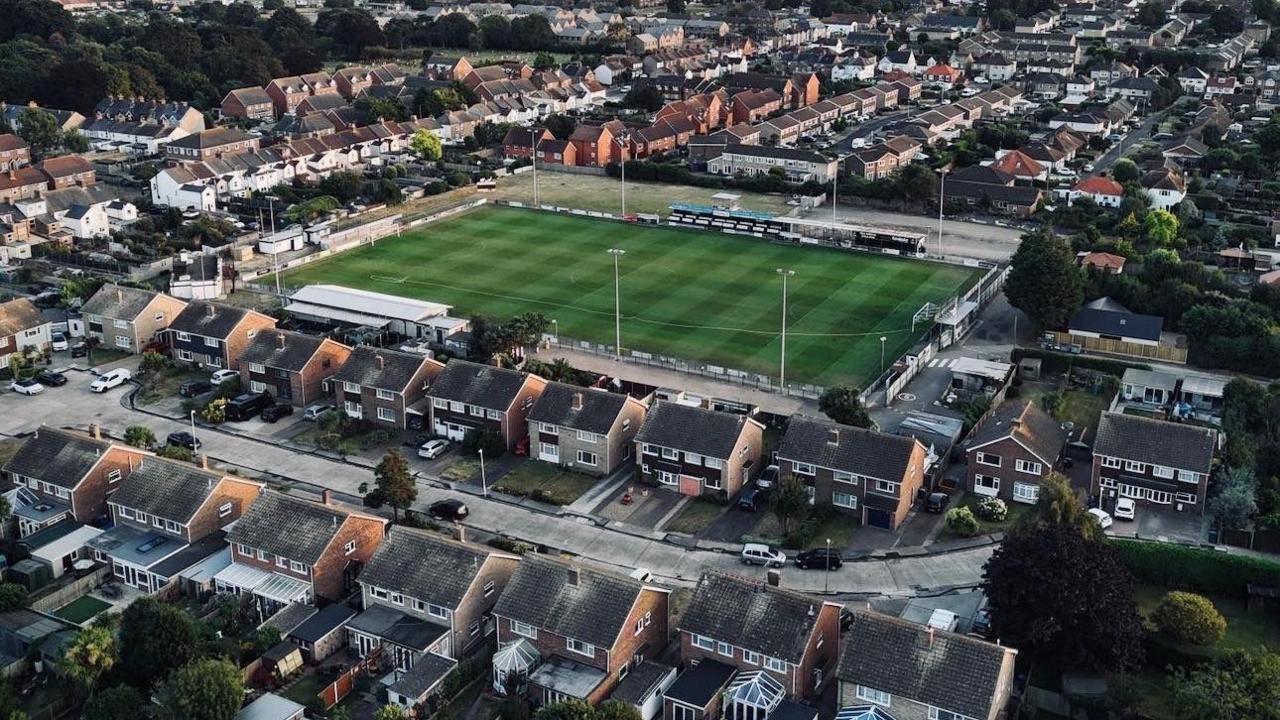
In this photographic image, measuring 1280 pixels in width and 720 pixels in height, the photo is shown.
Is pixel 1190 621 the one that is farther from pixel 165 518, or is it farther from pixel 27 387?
pixel 27 387

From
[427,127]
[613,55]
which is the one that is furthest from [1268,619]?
[613,55]

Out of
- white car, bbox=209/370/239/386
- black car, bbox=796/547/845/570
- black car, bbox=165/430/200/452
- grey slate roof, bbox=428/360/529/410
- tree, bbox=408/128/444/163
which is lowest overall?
black car, bbox=796/547/845/570

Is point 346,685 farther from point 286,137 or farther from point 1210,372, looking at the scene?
point 286,137

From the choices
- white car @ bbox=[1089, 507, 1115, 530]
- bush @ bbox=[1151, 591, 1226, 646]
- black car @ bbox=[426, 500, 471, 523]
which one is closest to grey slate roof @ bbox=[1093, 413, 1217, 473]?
white car @ bbox=[1089, 507, 1115, 530]

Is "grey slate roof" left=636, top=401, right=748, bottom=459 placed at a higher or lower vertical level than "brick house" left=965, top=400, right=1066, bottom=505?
higher

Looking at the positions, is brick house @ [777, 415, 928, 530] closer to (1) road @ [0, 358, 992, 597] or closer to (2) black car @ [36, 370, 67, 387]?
(1) road @ [0, 358, 992, 597]

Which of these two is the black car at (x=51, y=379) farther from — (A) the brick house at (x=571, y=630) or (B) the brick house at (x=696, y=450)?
(A) the brick house at (x=571, y=630)

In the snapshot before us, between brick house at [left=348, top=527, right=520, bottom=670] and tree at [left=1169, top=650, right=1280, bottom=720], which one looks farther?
brick house at [left=348, top=527, right=520, bottom=670]
